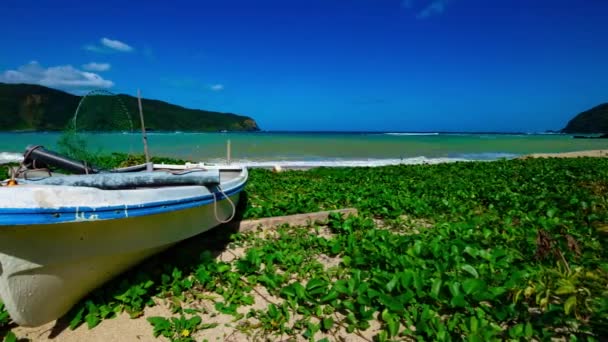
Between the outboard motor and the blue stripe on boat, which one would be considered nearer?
A: the blue stripe on boat

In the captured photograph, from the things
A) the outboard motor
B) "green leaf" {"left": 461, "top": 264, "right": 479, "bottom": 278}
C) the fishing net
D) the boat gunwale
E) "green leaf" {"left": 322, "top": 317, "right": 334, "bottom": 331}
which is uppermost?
the fishing net

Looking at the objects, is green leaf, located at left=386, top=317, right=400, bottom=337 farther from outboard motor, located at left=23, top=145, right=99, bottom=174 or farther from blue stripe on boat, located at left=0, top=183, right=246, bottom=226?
outboard motor, located at left=23, top=145, right=99, bottom=174

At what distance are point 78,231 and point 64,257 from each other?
0.69 ft

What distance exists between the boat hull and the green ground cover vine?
1.04 feet

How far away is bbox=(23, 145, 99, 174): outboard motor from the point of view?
377 centimetres

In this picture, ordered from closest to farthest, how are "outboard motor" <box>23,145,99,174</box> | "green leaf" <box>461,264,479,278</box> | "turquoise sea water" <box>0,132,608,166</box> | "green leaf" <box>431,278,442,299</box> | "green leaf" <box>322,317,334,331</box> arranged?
1. "green leaf" <box>322,317,334,331</box>
2. "green leaf" <box>431,278,442,299</box>
3. "green leaf" <box>461,264,479,278</box>
4. "outboard motor" <box>23,145,99,174</box>
5. "turquoise sea water" <box>0,132,608,166</box>

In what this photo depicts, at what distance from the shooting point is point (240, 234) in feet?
15.0

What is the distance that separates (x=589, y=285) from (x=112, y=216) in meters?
3.60

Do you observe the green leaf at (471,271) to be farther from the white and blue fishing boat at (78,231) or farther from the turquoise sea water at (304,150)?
the turquoise sea water at (304,150)

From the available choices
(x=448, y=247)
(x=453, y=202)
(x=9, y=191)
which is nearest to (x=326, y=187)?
(x=453, y=202)

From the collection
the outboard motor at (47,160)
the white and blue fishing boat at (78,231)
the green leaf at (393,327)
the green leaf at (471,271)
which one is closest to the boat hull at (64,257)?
the white and blue fishing boat at (78,231)

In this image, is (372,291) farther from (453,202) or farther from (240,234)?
(453,202)

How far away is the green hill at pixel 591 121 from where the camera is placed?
4397 inches

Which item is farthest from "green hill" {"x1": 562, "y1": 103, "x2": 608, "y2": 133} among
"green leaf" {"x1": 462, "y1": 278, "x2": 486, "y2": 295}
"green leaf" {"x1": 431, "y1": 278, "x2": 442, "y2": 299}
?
"green leaf" {"x1": 431, "y1": 278, "x2": 442, "y2": 299}
